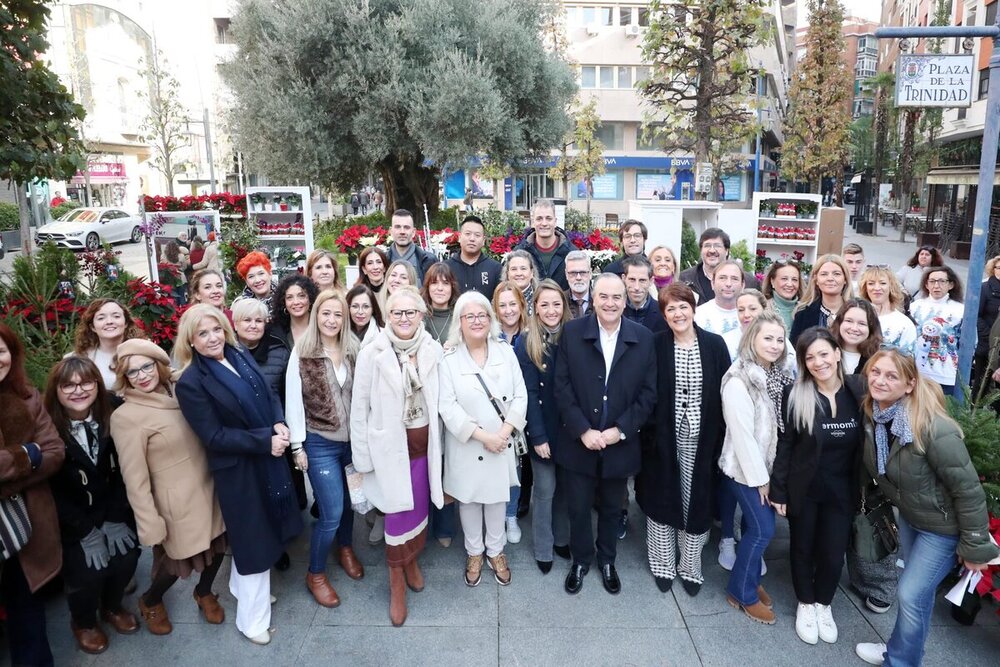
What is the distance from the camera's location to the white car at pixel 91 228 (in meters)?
23.0

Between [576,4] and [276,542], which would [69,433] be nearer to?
[276,542]

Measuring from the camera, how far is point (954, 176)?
2309 centimetres

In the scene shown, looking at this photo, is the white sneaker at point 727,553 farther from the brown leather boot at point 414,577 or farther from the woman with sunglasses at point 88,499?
the woman with sunglasses at point 88,499

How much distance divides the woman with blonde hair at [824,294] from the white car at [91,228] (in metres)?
23.0

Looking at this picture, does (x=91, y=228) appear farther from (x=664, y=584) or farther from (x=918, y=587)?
(x=918, y=587)

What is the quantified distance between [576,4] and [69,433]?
4101 centimetres

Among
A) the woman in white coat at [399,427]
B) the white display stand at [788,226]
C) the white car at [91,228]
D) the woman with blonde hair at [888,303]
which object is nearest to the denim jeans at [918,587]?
the woman with blonde hair at [888,303]

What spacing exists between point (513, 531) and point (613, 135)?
39.4 meters

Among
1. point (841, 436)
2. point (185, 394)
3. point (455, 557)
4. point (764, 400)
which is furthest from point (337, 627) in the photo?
point (841, 436)

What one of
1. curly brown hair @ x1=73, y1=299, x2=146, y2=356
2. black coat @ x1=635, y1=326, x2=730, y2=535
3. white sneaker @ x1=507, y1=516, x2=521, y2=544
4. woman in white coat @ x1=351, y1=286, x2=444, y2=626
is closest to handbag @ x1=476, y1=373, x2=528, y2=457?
woman in white coat @ x1=351, y1=286, x2=444, y2=626

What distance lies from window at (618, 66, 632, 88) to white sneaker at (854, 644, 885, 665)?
130 feet

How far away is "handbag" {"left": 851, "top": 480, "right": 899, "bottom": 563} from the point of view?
3.58 metres

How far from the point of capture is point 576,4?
127 feet

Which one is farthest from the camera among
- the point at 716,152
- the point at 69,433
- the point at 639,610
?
the point at 716,152
